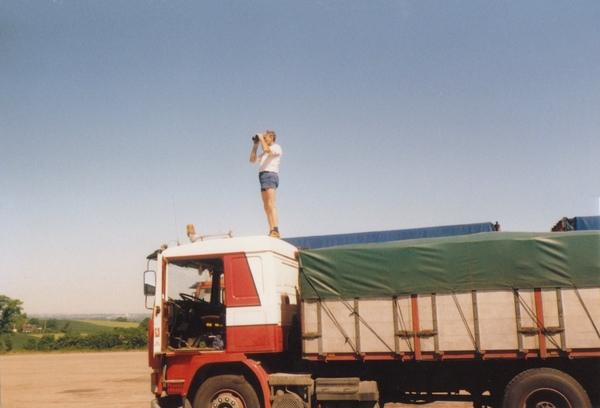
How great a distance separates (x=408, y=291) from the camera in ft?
25.2

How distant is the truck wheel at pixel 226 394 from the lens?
26.3ft

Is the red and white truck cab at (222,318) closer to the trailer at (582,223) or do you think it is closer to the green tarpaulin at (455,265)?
the green tarpaulin at (455,265)

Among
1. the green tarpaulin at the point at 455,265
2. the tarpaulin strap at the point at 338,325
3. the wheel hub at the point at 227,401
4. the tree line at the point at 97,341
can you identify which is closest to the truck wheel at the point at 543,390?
the green tarpaulin at the point at 455,265

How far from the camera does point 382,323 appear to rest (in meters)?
7.71

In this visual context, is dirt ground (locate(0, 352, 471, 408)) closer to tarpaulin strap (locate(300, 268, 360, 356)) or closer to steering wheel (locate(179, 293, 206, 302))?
tarpaulin strap (locate(300, 268, 360, 356))

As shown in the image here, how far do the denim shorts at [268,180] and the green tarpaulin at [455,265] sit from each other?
2.84 meters

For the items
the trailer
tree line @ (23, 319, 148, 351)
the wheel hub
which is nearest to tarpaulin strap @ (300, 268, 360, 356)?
the wheel hub

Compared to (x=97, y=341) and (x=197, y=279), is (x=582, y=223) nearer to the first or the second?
(x=197, y=279)

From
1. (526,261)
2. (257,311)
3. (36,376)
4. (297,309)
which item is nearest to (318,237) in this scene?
(297,309)

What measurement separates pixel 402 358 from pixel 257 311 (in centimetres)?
234

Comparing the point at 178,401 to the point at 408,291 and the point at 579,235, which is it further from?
the point at 579,235

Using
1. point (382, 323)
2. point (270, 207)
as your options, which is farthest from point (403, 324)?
point (270, 207)

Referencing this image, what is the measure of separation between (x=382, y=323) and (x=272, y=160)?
453cm

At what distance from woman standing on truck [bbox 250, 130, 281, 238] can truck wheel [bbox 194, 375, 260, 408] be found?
3.34m
